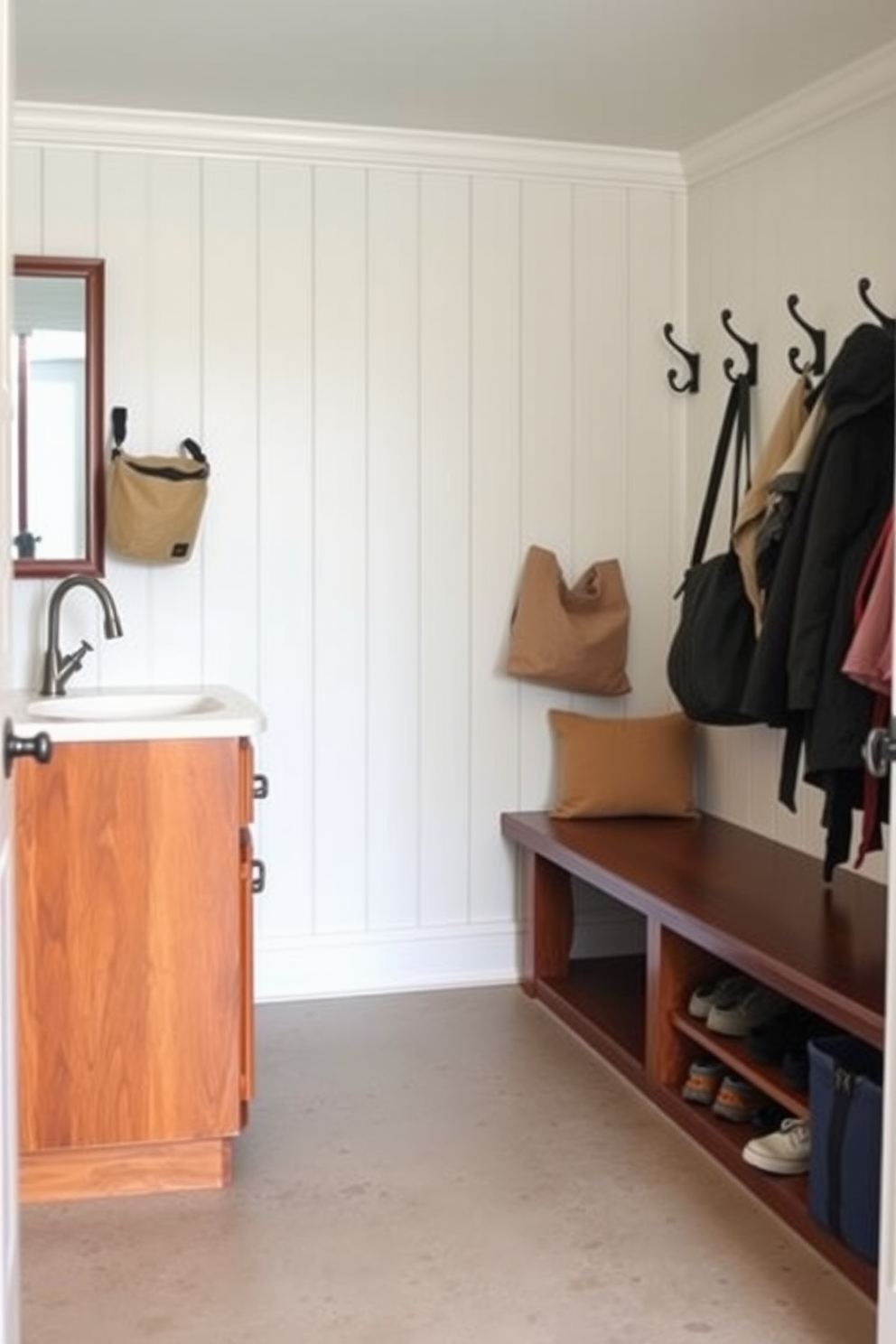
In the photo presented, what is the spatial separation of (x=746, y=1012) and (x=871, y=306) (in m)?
1.44

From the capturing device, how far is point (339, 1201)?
2611mm

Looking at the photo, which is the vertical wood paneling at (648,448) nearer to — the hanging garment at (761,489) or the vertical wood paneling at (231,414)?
the hanging garment at (761,489)

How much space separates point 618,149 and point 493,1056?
92.3 inches

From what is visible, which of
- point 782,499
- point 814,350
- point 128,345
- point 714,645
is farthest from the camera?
point 128,345

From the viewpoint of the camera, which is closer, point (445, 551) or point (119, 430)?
point (119, 430)

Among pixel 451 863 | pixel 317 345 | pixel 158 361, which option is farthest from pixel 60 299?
pixel 451 863

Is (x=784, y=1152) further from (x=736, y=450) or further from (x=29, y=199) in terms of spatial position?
(x=29, y=199)

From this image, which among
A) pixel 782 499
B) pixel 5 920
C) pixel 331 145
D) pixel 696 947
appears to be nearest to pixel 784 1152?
pixel 696 947

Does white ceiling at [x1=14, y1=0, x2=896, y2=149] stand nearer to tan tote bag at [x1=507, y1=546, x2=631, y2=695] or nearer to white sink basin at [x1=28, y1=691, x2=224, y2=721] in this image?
tan tote bag at [x1=507, y1=546, x2=631, y2=695]

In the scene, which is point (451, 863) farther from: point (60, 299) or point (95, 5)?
point (95, 5)

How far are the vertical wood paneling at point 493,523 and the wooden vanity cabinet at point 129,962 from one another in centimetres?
129

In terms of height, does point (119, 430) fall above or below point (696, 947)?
above

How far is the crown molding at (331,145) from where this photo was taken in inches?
136

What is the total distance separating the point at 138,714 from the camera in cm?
332
